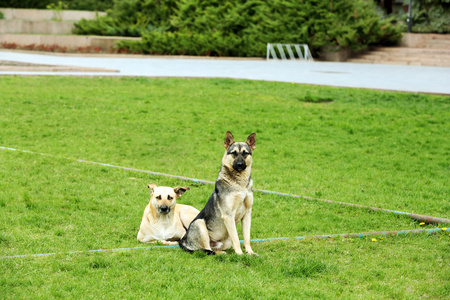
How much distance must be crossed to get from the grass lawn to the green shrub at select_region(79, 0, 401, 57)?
14.1 metres

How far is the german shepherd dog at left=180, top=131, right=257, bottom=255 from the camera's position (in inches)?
255

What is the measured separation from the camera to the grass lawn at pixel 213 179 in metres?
6.04

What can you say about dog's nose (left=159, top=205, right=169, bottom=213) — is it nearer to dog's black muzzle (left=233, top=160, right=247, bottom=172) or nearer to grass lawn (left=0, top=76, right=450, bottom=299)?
grass lawn (left=0, top=76, right=450, bottom=299)


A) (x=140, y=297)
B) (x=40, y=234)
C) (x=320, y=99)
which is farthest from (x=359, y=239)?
(x=320, y=99)

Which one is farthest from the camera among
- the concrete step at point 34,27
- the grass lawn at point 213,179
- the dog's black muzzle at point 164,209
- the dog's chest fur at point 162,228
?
the concrete step at point 34,27

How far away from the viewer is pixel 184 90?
802 inches

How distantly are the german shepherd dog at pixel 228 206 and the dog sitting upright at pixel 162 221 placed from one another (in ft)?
1.48

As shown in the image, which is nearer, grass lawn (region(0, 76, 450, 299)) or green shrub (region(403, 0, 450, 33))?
grass lawn (region(0, 76, 450, 299))

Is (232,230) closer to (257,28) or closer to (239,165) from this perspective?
(239,165)

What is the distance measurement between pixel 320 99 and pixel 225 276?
13.5 m

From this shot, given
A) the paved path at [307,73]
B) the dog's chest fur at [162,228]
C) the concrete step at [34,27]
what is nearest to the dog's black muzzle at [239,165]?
the dog's chest fur at [162,228]

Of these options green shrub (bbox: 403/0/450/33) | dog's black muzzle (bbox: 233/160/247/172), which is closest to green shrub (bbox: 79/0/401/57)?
green shrub (bbox: 403/0/450/33)

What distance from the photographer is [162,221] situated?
23.9ft

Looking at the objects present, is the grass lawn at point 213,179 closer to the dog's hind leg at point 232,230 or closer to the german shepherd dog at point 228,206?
the dog's hind leg at point 232,230
